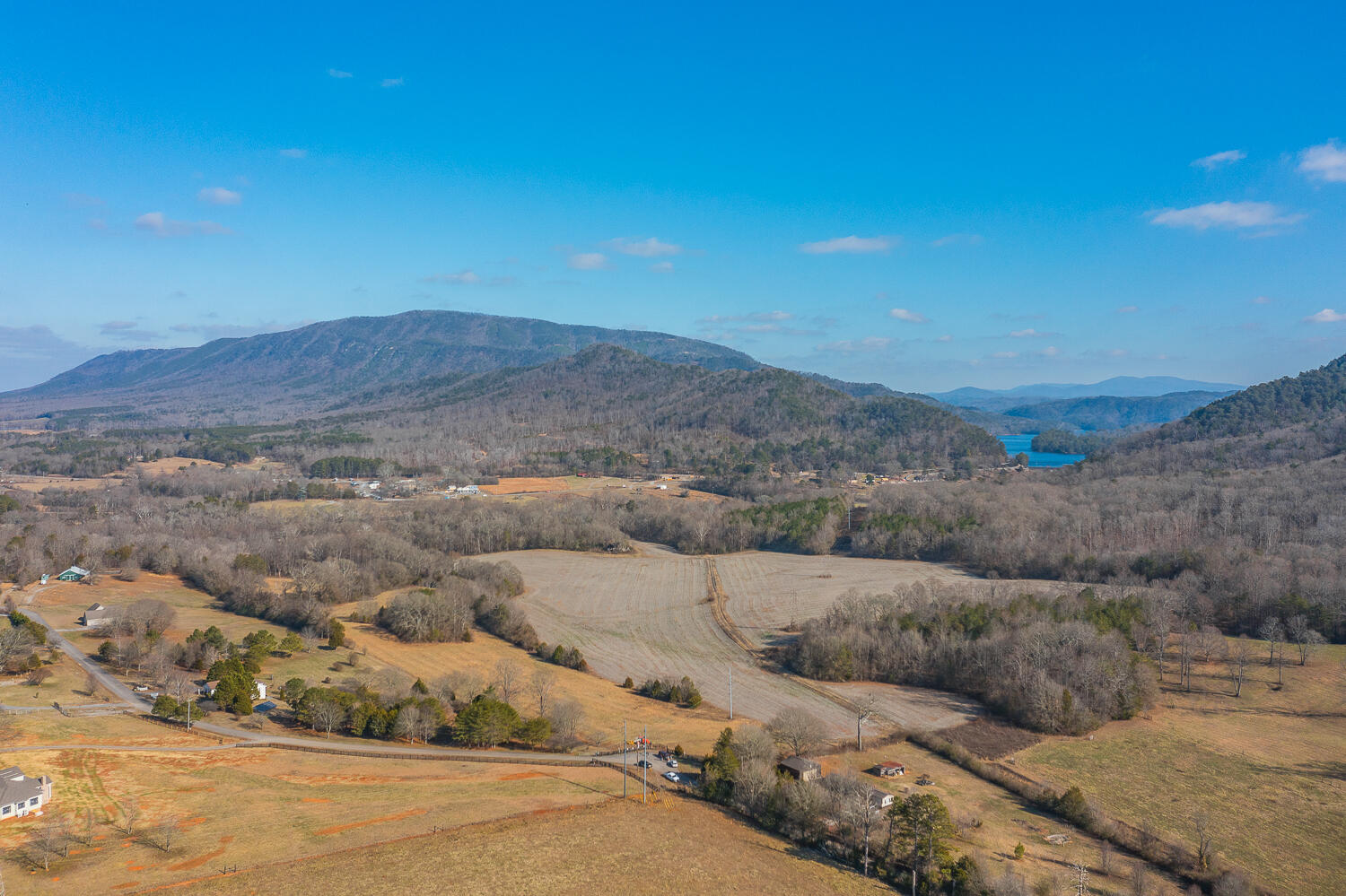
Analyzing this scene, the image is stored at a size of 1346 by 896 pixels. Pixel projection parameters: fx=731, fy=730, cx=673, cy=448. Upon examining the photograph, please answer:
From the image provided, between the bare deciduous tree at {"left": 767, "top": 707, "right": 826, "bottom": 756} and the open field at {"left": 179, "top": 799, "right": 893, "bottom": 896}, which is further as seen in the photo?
the bare deciduous tree at {"left": 767, "top": 707, "right": 826, "bottom": 756}

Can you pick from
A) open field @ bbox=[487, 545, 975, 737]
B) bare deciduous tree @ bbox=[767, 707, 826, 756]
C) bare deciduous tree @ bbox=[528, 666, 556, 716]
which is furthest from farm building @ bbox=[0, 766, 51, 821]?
open field @ bbox=[487, 545, 975, 737]

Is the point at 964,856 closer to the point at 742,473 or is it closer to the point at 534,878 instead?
the point at 534,878

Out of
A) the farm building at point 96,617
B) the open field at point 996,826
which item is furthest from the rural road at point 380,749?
the farm building at point 96,617

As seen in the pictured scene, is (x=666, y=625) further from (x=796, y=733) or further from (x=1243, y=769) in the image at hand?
(x=1243, y=769)

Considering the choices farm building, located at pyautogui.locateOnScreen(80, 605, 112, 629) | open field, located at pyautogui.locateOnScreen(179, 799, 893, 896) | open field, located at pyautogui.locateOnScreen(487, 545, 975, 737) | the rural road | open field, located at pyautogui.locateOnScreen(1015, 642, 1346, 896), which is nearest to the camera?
open field, located at pyautogui.locateOnScreen(179, 799, 893, 896)

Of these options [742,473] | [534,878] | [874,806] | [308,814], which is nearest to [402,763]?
[308,814]

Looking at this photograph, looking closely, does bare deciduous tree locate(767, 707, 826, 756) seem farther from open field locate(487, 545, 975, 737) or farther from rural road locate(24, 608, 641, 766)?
rural road locate(24, 608, 641, 766)
